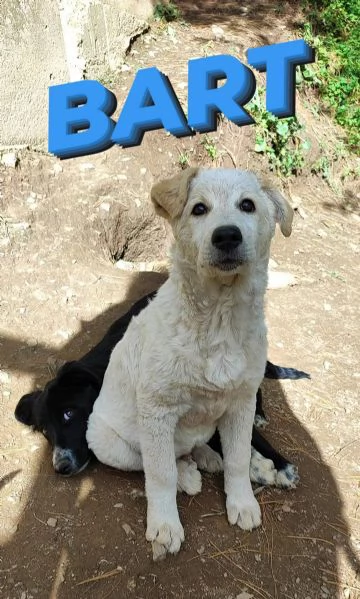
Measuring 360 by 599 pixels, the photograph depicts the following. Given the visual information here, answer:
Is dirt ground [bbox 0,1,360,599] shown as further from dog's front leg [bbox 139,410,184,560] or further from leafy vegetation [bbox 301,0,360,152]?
leafy vegetation [bbox 301,0,360,152]

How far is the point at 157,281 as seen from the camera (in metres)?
5.51

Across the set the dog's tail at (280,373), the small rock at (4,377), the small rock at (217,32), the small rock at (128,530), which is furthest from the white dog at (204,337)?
the small rock at (217,32)

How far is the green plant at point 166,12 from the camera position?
849 cm

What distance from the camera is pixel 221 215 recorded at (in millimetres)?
2383

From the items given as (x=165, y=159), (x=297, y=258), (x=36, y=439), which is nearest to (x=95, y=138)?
(x=165, y=159)

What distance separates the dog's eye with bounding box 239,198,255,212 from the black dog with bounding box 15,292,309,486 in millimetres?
1633

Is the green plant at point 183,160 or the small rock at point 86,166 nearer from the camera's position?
the small rock at point 86,166

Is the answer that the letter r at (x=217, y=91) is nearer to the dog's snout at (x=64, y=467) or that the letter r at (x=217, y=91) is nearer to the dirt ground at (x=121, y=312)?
the dirt ground at (x=121, y=312)

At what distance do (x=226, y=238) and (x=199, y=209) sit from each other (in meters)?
0.30

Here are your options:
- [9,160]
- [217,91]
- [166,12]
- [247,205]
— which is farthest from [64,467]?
[166,12]

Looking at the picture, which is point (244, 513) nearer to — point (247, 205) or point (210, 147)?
point (247, 205)

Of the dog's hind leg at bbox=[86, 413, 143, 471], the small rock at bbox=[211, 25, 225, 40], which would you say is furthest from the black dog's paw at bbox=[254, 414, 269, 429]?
the small rock at bbox=[211, 25, 225, 40]

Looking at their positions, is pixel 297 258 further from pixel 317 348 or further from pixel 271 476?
pixel 271 476

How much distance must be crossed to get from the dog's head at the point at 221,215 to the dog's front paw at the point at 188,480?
134 cm
